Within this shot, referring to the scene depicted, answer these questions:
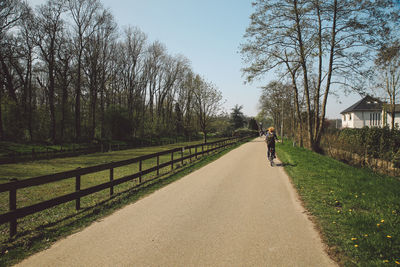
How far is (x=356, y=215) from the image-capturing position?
5027 mm

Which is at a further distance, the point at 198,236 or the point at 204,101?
the point at 204,101

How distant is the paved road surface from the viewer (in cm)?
354

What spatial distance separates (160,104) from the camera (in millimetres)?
52156

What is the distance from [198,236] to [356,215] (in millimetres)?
3301

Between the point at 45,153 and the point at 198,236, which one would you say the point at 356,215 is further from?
the point at 45,153

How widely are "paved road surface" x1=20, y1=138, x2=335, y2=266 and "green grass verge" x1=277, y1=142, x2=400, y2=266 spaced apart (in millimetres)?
331

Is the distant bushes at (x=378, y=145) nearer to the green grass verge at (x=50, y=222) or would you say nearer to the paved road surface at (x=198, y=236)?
the paved road surface at (x=198, y=236)

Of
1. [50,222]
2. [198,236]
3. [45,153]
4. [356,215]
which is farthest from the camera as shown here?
[45,153]

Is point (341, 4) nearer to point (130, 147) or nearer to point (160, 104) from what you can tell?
point (130, 147)

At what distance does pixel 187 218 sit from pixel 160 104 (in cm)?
4823

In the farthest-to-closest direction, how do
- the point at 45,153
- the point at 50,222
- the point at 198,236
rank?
the point at 45,153 → the point at 50,222 → the point at 198,236

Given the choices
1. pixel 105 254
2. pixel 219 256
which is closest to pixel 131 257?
pixel 105 254

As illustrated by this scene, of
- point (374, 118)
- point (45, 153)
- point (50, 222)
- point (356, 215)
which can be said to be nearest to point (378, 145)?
point (356, 215)

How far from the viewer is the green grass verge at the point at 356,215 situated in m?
3.60
